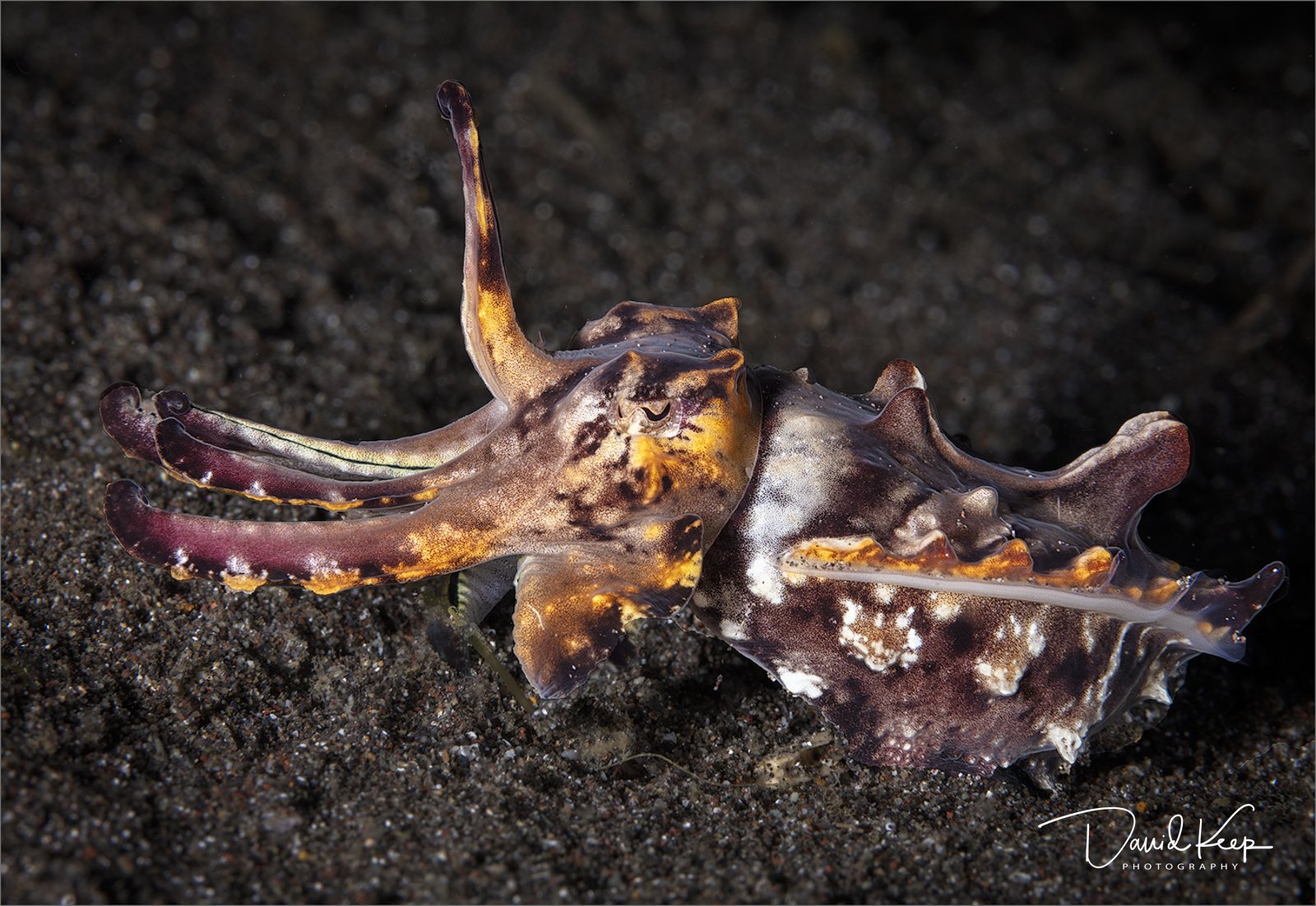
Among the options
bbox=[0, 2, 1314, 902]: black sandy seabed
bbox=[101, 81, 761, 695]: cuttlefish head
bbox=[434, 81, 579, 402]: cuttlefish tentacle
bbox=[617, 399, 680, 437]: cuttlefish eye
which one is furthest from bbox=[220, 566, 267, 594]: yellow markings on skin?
bbox=[617, 399, 680, 437]: cuttlefish eye

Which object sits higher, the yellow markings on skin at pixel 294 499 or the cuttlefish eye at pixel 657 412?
the cuttlefish eye at pixel 657 412

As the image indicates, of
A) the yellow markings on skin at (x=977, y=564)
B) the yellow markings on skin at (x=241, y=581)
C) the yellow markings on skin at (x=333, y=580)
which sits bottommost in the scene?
the yellow markings on skin at (x=241, y=581)

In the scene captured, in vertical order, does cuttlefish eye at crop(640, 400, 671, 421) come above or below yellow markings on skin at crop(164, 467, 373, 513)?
above

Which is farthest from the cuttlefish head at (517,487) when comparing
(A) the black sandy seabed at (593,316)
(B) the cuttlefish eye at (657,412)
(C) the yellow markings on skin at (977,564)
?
(A) the black sandy seabed at (593,316)

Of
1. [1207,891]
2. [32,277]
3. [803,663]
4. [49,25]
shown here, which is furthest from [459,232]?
[1207,891]

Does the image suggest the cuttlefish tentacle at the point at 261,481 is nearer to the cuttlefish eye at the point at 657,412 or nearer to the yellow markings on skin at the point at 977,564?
the cuttlefish eye at the point at 657,412

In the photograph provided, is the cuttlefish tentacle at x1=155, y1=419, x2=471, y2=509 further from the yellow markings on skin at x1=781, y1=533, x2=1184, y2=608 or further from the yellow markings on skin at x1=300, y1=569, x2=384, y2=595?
the yellow markings on skin at x1=781, y1=533, x2=1184, y2=608

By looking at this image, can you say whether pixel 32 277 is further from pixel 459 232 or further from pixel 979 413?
pixel 979 413

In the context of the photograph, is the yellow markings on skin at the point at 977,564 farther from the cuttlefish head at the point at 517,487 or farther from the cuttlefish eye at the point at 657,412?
the cuttlefish eye at the point at 657,412

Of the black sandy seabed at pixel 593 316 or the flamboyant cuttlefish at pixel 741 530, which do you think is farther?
the black sandy seabed at pixel 593 316
